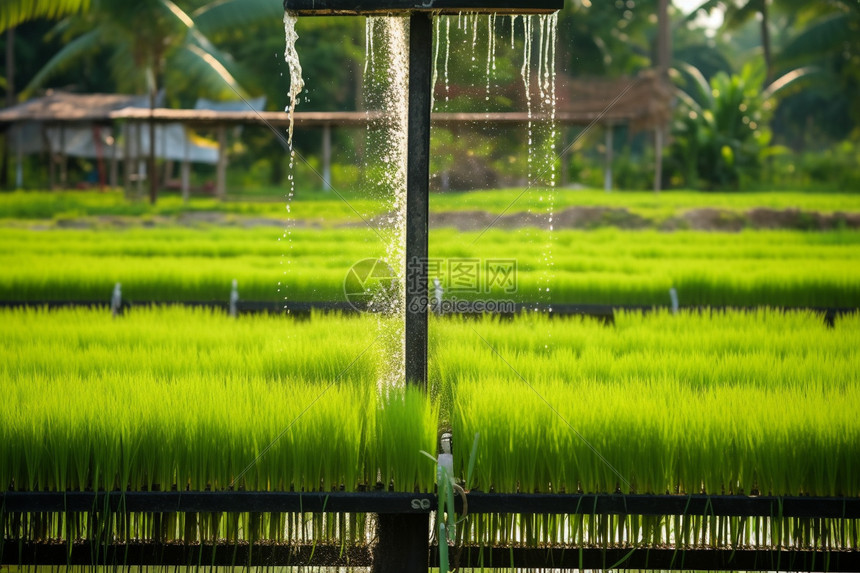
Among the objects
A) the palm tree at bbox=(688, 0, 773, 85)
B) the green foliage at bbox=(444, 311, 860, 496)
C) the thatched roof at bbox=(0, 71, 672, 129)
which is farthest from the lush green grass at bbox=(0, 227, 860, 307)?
the palm tree at bbox=(688, 0, 773, 85)

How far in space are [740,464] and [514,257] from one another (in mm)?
6403

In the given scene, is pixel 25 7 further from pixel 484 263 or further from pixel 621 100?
pixel 621 100

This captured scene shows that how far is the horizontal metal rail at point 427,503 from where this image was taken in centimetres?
313

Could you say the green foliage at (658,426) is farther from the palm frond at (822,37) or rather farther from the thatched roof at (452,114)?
the palm frond at (822,37)

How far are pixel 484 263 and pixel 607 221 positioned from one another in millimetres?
7564

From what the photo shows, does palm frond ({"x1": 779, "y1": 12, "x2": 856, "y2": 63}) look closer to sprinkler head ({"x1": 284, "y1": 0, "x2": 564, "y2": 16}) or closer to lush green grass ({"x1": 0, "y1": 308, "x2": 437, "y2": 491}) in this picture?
sprinkler head ({"x1": 284, "y1": 0, "x2": 564, "y2": 16})

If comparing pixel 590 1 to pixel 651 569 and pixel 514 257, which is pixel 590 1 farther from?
pixel 651 569

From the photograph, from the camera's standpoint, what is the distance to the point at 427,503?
3143mm

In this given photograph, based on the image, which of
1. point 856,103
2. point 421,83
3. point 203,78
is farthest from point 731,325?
point 856,103

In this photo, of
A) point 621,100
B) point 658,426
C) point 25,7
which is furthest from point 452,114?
point 658,426

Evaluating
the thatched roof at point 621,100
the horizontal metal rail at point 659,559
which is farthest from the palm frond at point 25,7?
the thatched roof at point 621,100

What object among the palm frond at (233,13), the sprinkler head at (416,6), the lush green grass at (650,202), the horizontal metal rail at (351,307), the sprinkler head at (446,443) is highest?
the palm frond at (233,13)

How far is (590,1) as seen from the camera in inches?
1235

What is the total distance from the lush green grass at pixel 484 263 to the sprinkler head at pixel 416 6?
3764 mm
